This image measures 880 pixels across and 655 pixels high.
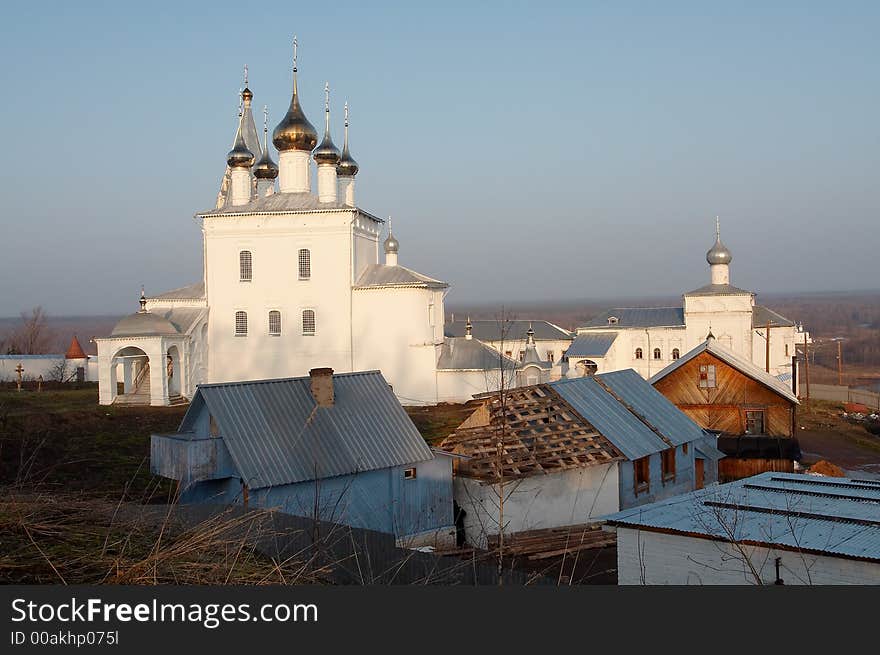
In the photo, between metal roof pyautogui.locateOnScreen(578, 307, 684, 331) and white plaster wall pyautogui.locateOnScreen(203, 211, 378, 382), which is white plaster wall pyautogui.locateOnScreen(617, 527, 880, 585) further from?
metal roof pyautogui.locateOnScreen(578, 307, 684, 331)

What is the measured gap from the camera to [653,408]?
65.8 ft

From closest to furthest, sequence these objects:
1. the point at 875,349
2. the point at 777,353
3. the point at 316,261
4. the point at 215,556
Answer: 1. the point at 215,556
2. the point at 316,261
3. the point at 777,353
4. the point at 875,349

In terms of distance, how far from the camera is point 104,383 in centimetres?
3186

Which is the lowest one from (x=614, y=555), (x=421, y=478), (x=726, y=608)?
(x=614, y=555)

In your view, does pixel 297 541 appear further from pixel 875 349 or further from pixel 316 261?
pixel 875 349

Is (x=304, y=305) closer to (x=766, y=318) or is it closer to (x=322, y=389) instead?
→ (x=322, y=389)

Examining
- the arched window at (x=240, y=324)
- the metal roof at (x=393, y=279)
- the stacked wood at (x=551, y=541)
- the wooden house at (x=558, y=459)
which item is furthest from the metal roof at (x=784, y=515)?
the arched window at (x=240, y=324)

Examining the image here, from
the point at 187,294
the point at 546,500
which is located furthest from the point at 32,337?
the point at 546,500

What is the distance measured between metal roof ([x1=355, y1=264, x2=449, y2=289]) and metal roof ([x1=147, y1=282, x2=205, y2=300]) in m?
7.28

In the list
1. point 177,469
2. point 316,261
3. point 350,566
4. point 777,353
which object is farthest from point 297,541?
point 777,353

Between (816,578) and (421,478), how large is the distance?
321 inches

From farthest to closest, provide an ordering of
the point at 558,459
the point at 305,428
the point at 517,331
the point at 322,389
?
the point at 517,331 → the point at 558,459 → the point at 322,389 → the point at 305,428

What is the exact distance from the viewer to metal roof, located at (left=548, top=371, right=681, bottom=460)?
1722 centimetres

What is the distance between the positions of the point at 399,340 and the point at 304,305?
14.5ft
